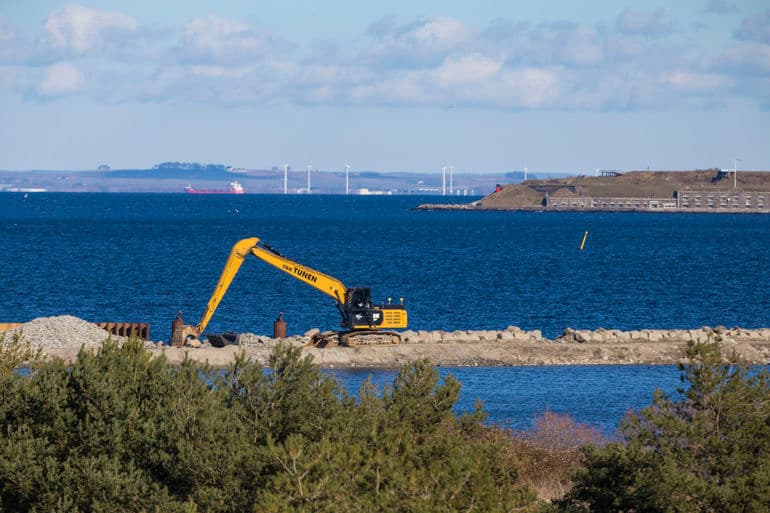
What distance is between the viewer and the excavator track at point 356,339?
3862 centimetres

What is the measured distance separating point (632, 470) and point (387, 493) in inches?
136

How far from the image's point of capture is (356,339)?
3866 centimetres

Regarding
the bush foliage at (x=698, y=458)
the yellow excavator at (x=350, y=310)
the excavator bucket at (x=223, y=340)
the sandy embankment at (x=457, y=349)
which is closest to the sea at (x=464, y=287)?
the sandy embankment at (x=457, y=349)

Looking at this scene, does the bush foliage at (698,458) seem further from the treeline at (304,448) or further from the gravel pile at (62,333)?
the gravel pile at (62,333)

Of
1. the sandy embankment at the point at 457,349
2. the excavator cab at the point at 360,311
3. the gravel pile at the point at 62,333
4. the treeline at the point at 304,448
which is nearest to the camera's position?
the treeline at the point at 304,448

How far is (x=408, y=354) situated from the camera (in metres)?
38.1

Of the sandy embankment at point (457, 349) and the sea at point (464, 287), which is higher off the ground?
the sandy embankment at point (457, 349)

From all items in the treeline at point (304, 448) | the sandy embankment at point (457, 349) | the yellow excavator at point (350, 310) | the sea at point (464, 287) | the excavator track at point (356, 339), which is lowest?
the sea at point (464, 287)

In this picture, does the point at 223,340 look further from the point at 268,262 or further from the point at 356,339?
the point at 356,339

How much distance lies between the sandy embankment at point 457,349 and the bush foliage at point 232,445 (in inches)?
792

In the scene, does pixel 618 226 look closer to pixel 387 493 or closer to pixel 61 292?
pixel 61 292

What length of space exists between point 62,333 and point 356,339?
8.90 metres

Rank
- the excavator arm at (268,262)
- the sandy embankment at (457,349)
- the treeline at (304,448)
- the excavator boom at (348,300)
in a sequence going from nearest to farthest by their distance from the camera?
the treeline at (304,448) → the sandy embankment at (457,349) → the excavator arm at (268,262) → the excavator boom at (348,300)

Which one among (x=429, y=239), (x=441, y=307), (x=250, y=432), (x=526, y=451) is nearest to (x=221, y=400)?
(x=250, y=432)
